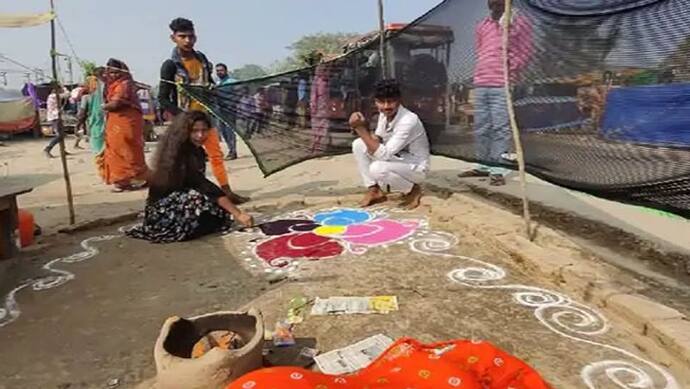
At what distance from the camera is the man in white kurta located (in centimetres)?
442

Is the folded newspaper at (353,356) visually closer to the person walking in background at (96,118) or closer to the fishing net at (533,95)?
the fishing net at (533,95)

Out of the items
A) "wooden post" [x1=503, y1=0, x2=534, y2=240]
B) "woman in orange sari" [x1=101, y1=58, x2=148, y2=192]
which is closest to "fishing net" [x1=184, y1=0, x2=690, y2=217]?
"wooden post" [x1=503, y1=0, x2=534, y2=240]

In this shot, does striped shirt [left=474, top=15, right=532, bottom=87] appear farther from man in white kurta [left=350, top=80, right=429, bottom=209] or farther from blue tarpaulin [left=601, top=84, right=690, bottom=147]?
blue tarpaulin [left=601, top=84, right=690, bottom=147]

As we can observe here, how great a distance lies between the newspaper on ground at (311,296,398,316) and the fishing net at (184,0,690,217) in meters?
1.36

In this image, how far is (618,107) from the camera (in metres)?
2.84

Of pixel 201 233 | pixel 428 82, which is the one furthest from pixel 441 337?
pixel 428 82

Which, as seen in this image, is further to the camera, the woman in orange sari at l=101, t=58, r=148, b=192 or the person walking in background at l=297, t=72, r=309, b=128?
the woman in orange sari at l=101, t=58, r=148, b=192

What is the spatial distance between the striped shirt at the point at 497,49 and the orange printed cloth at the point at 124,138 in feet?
12.0

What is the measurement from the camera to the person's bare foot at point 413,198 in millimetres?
4635

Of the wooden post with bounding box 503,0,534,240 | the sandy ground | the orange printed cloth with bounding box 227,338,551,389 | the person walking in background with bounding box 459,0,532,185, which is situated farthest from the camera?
the person walking in background with bounding box 459,0,532,185

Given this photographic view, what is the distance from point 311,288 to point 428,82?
244cm

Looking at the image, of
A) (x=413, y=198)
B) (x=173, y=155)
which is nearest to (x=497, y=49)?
(x=413, y=198)

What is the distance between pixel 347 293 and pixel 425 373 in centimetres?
109

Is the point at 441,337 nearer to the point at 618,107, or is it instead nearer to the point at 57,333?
the point at 618,107
